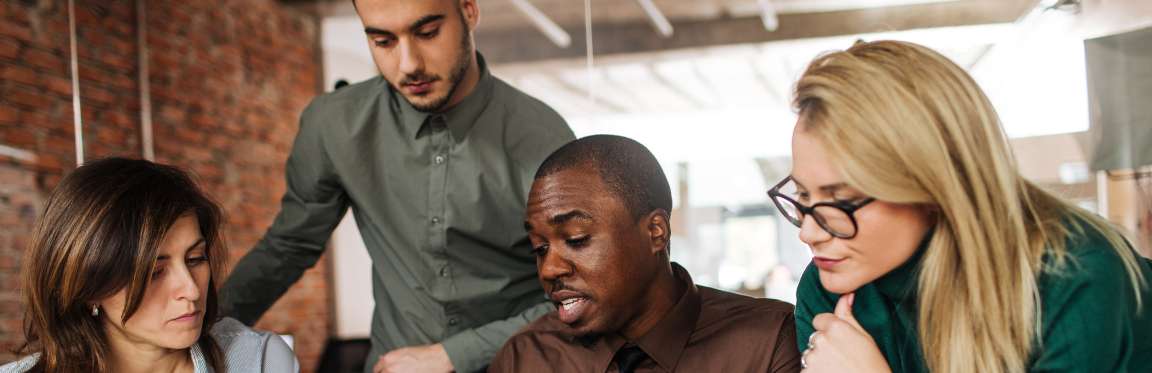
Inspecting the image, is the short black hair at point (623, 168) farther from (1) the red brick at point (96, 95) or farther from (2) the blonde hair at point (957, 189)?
(1) the red brick at point (96, 95)

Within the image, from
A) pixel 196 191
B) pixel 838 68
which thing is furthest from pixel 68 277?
pixel 838 68

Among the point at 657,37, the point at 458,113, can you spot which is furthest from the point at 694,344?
the point at 657,37

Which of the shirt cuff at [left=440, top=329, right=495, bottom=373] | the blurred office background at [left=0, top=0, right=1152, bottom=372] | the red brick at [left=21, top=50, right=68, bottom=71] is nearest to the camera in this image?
the shirt cuff at [left=440, top=329, right=495, bottom=373]

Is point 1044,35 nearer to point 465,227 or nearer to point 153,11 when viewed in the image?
point 465,227

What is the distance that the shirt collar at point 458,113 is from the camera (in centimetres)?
224

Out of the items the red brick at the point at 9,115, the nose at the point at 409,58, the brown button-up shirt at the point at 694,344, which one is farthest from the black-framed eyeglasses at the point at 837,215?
the red brick at the point at 9,115

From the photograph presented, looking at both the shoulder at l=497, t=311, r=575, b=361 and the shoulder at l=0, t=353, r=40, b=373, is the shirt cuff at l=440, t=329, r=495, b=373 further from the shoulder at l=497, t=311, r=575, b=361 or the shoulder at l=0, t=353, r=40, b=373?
the shoulder at l=0, t=353, r=40, b=373

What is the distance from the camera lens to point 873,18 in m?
3.97

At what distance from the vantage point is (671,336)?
180 centimetres

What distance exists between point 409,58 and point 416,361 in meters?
0.62

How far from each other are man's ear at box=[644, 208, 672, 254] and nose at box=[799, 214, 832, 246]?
375 mm

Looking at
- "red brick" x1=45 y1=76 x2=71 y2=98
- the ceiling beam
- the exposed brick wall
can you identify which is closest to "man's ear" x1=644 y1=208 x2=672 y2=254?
the ceiling beam

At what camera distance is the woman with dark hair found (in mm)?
1691

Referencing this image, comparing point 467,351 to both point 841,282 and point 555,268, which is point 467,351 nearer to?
point 555,268
